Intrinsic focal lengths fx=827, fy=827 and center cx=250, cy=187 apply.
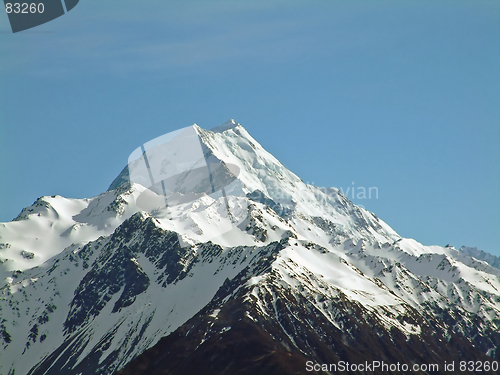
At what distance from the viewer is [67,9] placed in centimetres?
18438

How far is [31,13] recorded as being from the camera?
7485 inches

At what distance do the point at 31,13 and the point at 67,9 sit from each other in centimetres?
1115
